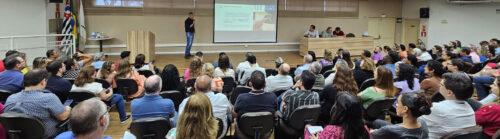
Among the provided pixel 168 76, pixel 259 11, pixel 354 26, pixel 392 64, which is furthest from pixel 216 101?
pixel 354 26

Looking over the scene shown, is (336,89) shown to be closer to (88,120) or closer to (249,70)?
(249,70)

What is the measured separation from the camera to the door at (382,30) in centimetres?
1435

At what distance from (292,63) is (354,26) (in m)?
4.61

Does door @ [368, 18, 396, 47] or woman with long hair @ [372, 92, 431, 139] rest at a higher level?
door @ [368, 18, 396, 47]

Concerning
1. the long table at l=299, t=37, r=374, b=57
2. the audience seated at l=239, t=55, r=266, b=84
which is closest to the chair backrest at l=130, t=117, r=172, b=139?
the audience seated at l=239, t=55, r=266, b=84

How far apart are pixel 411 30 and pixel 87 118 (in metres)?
14.6

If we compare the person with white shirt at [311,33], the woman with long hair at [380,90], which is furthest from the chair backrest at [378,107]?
the person with white shirt at [311,33]

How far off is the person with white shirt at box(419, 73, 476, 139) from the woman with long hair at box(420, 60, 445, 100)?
1.39 meters

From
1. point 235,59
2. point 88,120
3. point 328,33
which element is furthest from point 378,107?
point 328,33

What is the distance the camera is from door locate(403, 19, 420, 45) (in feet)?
46.5

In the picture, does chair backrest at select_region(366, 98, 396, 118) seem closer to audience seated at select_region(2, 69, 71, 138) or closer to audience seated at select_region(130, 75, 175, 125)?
audience seated at select_region(130, 75, 175, 125)

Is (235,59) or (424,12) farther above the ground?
(424,12)

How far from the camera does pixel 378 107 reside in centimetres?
394

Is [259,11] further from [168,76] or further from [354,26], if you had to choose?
[168,76]
